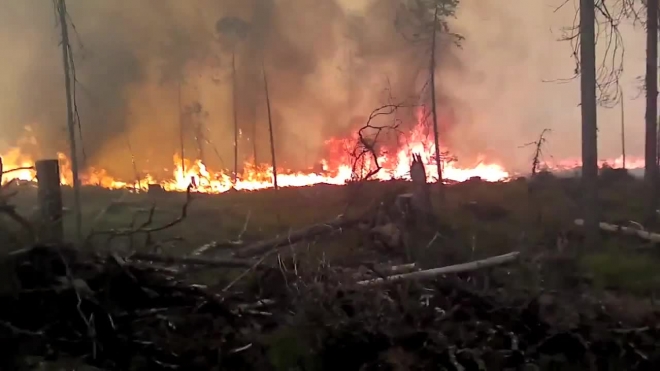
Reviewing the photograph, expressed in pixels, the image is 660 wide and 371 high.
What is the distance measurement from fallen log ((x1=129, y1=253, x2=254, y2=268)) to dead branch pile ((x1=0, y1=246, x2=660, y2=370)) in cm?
33

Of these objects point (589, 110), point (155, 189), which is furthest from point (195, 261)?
point (589, 110)

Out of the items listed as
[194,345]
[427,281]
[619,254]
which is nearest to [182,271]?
[194,345]

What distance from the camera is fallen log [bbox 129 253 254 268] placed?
5.83m

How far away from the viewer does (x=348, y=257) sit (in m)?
7.72

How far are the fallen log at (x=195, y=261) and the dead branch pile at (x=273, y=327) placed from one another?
0.33 m

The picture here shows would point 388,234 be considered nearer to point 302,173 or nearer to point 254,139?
point 302,173

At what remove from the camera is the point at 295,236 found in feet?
28.2

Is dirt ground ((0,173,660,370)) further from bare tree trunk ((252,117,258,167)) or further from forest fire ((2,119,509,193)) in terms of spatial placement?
bare tree trunk ((252,117,258,167))

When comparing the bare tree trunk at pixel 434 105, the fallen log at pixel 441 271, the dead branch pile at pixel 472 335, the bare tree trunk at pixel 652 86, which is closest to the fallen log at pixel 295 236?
the fallen log at pixel 441 271

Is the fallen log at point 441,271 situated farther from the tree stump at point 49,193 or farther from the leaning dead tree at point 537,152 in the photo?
the leaning dead tree at point 537,152

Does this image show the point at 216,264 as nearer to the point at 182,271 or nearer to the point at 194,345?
the point at 182,271

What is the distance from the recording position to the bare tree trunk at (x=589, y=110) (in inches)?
350

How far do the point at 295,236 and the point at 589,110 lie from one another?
17.7 ft

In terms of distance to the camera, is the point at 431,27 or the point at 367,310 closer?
the point at 367,310
